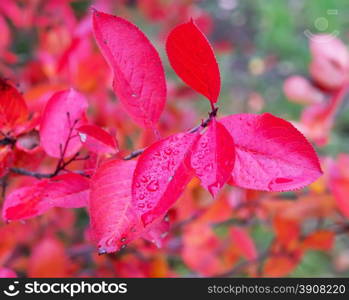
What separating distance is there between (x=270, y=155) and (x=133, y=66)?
0.13 m

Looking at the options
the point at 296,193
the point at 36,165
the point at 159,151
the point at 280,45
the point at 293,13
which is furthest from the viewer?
the point at 293,13

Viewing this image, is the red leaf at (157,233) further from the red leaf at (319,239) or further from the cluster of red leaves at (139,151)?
the red leaf at (319,239)

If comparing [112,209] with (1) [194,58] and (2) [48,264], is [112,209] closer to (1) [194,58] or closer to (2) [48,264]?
(1) [194,58]

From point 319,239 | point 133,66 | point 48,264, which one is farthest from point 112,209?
point 319,239

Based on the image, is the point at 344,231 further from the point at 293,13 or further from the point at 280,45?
the point at 293,13

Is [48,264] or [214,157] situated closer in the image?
[214,157]

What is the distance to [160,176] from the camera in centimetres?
35

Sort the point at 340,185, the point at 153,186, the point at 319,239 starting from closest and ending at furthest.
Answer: the point at 153,186, the point at 340,185, the point at 319,239

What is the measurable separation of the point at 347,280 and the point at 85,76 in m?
0.64

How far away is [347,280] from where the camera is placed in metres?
0.64

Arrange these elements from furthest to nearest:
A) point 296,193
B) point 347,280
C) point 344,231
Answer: point 296,193, point 344,231, point 347,280

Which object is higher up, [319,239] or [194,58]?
[194,58]

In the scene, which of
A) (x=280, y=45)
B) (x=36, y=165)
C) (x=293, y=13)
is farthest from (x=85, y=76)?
(x=293, y=13)

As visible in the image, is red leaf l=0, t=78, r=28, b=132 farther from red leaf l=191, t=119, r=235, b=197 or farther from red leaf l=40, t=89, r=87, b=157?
red leaf l=191, t=119, r=235, b=197
